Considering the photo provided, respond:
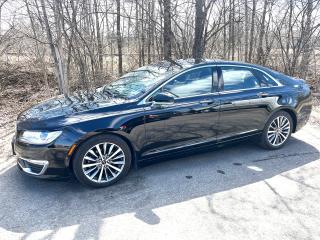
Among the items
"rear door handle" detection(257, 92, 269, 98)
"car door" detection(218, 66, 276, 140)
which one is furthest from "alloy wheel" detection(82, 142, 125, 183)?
Result: "rear door handle" detection(257, 92, 269, 98)

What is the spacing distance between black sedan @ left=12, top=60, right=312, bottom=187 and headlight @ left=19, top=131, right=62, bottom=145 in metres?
0.01

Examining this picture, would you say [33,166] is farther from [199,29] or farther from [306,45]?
[306,45]

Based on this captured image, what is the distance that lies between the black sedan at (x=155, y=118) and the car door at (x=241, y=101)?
0.05 feet

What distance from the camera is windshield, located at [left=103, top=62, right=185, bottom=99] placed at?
3.81 m

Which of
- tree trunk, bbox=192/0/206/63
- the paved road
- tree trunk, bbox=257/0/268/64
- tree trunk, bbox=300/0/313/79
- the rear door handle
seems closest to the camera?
the paved road

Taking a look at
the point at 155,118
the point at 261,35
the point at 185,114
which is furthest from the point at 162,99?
the point at 261,35

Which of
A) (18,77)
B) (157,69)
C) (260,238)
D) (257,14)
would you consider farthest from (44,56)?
(260,238)

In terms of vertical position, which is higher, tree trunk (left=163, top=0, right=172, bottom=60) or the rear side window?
tree trunk (left=163, top=0, right=172, bottom=60)

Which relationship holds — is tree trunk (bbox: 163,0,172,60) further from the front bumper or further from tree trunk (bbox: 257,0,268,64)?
the front bumper

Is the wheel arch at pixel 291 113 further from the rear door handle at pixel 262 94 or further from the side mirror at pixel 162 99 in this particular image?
the side mirror at pixel 162 99

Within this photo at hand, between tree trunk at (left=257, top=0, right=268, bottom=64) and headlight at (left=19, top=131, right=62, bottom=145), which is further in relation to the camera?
tree trunk at (left=257, top=0, right=268, bottom=64)

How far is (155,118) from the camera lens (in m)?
3.63

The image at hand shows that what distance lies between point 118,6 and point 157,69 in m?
5.43

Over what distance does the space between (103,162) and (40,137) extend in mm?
791
